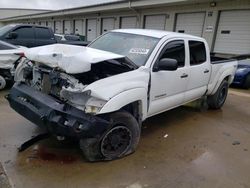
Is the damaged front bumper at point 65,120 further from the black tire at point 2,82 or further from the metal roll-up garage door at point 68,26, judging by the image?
the metal roll-up garage door at point 68,26

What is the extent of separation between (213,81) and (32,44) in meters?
6.85

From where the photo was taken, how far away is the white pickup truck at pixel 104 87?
3027mm

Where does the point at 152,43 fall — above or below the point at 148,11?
below

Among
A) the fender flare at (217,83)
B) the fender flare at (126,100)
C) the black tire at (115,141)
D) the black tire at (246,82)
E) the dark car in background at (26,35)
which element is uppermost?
the dark car in background at (26,35)

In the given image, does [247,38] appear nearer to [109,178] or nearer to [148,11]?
[148,11]

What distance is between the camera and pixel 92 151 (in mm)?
3326

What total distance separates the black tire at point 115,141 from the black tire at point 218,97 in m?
3.29

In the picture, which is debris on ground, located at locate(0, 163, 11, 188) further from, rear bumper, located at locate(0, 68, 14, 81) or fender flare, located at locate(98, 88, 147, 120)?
rear bumper, located at locate(0, 68, 14, 81)

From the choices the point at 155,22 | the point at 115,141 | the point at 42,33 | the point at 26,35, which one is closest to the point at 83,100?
the point at 115,141

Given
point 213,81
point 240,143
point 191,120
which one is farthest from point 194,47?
point 240,143

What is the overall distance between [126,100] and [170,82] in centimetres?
126

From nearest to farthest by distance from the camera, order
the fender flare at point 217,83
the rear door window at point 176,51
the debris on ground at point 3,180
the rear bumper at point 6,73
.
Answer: the debris on ground at point 3,180
the rear door window at point 176,51
the fender flare at point 217,83
the rear bumper at point 6,73

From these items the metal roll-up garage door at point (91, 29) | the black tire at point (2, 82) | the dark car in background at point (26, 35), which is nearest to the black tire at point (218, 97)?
the black tire at point (2, 82)

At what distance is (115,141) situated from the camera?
3.49 m
